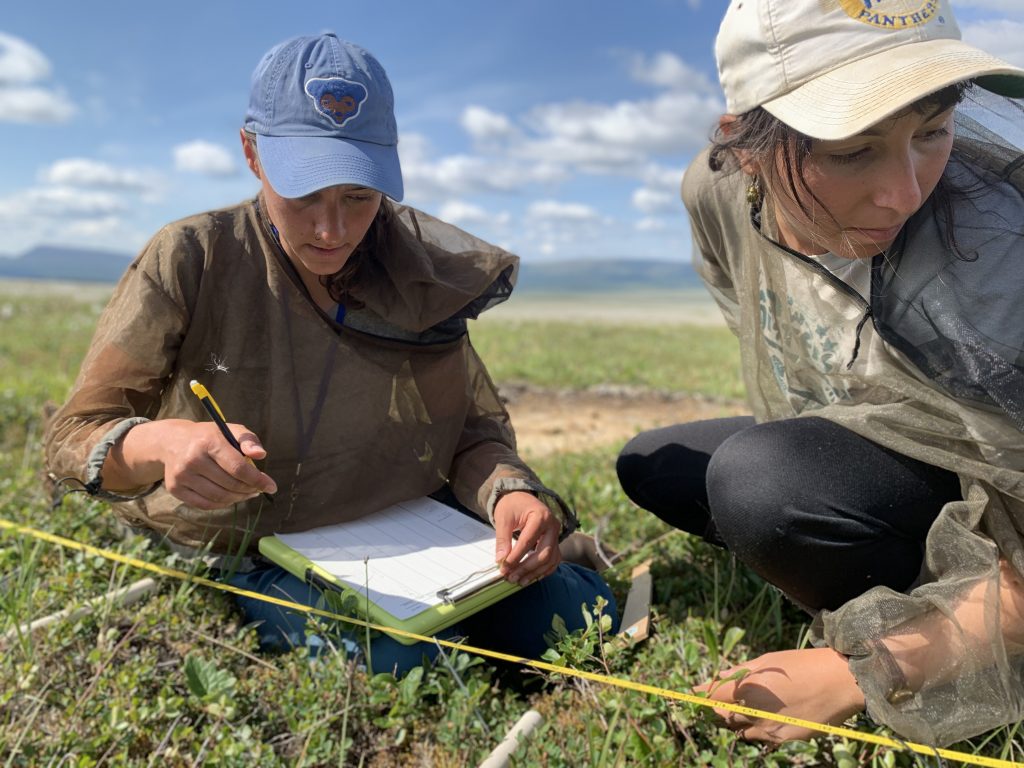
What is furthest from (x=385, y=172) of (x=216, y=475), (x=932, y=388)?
(x=932, y=388)

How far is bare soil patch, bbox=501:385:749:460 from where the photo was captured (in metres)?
5.07

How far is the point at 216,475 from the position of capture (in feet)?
5.88

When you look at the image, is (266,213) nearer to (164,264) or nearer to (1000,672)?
(164,264)

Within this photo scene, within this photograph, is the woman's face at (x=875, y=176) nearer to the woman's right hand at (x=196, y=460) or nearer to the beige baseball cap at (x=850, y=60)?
the beige baseball cap at (x=850, y=60)

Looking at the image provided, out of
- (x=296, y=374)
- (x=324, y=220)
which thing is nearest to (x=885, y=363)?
(x=324, y=220)

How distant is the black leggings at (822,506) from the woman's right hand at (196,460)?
42.0 inches

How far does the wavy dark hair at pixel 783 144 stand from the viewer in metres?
1.50

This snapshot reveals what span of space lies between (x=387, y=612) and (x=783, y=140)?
4.20 feet

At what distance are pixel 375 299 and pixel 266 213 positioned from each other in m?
0.34

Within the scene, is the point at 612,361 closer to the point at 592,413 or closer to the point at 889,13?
the point at 592,413

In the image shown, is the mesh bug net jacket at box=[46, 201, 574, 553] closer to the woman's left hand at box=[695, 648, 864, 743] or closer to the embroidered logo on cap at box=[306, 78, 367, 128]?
the embroidered logo on cap at box=[306, 78, 367, 128]

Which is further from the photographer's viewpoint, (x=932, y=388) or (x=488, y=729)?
(x=488, y=729)

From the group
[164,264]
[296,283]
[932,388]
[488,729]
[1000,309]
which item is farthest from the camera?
[296,283]

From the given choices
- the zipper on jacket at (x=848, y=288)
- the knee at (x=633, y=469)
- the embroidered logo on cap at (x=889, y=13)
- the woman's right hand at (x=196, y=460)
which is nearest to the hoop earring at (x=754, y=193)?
the zipper on jacket at (x=848, y=288)
